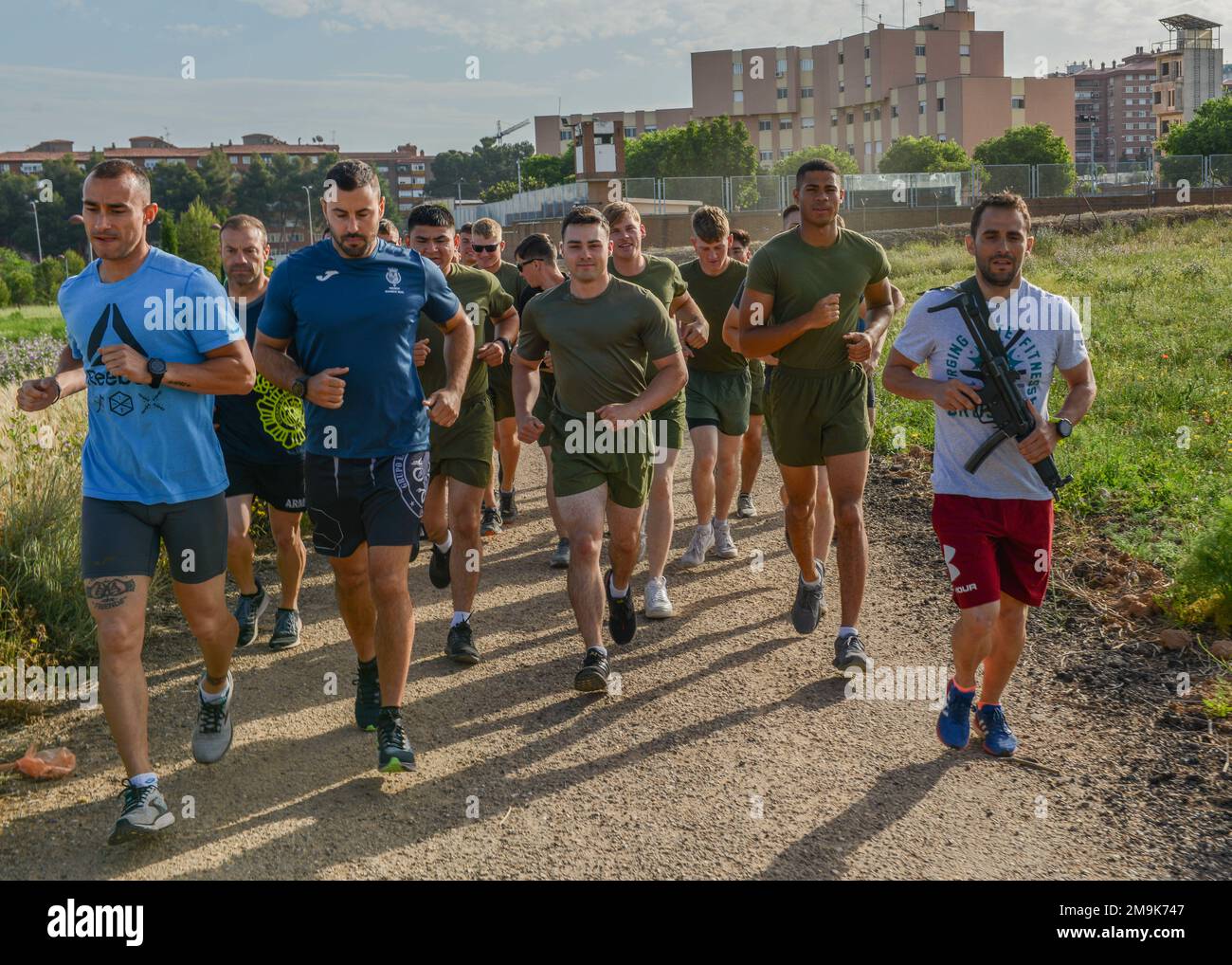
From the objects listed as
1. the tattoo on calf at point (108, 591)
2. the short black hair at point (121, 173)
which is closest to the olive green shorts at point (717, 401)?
the short black hair at point (121, 173)

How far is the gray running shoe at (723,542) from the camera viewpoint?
9211 millimetres

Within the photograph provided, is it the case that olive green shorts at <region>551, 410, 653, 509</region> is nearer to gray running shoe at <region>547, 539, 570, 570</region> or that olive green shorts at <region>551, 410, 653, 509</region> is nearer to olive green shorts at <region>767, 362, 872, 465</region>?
olive green shorts at <region>767, 362, 872, 465</region>

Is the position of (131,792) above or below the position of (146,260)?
below

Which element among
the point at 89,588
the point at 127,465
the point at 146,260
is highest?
the point at 146,260

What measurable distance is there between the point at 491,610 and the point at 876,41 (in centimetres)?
10728

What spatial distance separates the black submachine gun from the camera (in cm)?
502

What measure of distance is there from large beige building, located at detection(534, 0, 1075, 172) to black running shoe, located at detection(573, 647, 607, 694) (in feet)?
327

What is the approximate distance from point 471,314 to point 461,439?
3.26ft

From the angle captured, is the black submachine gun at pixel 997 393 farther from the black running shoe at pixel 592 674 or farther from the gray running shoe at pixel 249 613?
the gray running shoe at pixel 249 613

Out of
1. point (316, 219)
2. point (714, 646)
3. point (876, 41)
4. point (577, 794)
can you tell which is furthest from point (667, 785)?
point (316, 219)

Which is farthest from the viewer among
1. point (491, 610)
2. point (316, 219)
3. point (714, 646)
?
point (316, 219)

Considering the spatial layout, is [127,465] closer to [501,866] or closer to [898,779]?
[501,866]

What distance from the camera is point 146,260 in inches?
198

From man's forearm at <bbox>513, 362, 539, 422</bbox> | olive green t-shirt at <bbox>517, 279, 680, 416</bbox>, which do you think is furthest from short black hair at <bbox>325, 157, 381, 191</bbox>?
man's forearm at <bbox>513, 362, 539, 422</bbox>
